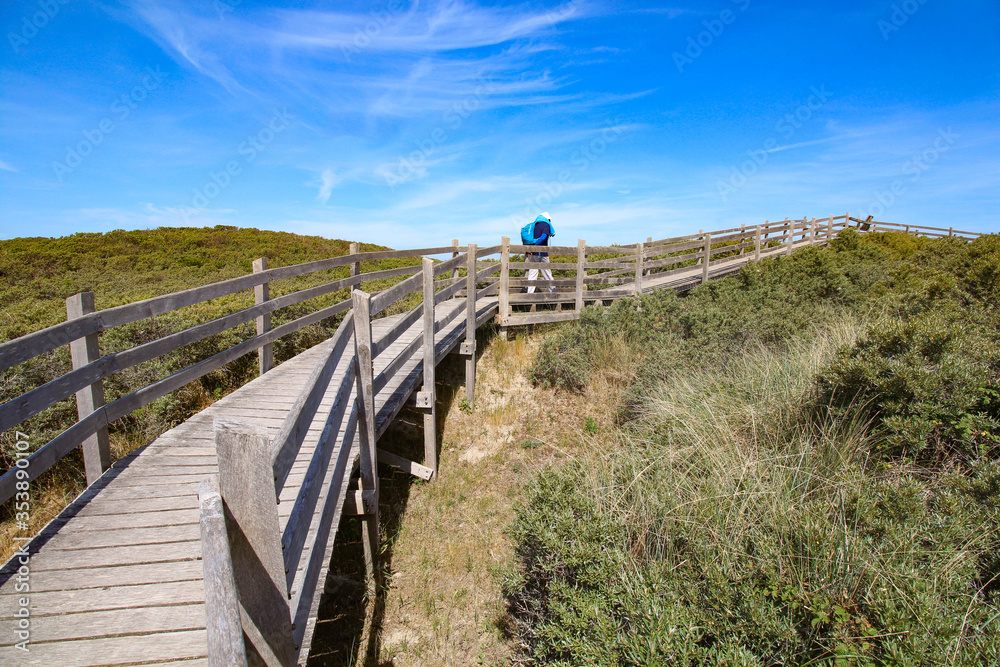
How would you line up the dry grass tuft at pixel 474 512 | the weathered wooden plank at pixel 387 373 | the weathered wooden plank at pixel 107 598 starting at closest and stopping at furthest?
the weathered wooden plank at pixel 107 598 → the dry grass tuft at pixel 474 512 → the weathered wooden plank at pixel 387 373

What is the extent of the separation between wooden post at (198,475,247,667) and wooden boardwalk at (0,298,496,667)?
9.8 inches

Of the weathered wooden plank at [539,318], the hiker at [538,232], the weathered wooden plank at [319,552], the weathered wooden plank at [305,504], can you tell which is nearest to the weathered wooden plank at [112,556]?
the weathered wooden plank at [319,552]

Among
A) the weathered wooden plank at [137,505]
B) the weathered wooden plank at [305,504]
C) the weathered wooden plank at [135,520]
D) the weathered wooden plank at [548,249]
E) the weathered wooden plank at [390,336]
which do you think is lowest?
the weathered wooden plank at [135,520]

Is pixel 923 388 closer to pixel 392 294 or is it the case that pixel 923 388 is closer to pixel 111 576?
pixel 392 294

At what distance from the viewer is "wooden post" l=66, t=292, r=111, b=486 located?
10.3 ft

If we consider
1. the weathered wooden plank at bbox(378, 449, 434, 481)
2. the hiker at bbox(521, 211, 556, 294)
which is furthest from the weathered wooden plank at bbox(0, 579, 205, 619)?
the hiker at bbox(521, 211, 556, 294)

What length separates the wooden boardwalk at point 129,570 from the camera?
80.3 inches

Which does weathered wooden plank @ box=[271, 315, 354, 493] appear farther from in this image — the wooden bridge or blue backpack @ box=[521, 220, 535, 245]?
blue backpack @ box=[521, 220, 535, 245]

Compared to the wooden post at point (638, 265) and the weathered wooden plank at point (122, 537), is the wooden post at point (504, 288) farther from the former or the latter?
the weathered wooden plank at point (122, 537)

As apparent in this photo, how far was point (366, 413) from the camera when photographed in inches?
156

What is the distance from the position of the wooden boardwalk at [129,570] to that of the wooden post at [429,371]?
74.2 inches

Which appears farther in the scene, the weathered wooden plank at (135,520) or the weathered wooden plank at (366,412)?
the weathered wooden plank at (366,412)

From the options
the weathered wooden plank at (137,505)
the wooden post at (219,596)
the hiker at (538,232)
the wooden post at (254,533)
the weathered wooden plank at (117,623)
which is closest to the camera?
the wooden post at (219,596)

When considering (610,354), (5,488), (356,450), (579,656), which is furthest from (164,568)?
(610,354)
